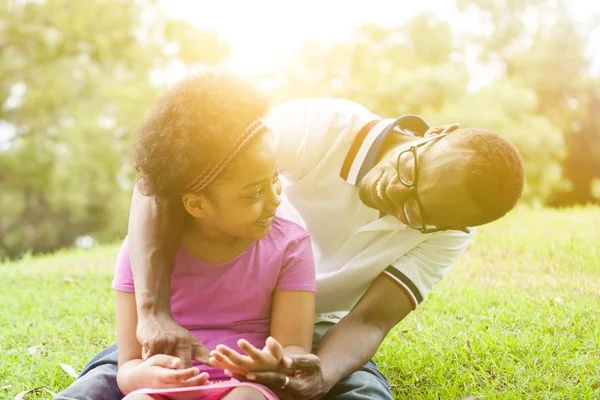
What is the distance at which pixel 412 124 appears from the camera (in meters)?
3.03

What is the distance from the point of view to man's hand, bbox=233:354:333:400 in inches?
84.4

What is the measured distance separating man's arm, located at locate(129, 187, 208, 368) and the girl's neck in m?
0.05

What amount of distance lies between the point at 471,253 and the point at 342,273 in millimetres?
2777

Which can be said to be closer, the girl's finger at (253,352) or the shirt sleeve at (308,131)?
the girl's finger at (253,352)

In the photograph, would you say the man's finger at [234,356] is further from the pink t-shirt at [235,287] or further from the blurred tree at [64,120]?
the blurred tree at [64,120]

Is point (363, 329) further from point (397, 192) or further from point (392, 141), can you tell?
point (392, 141)

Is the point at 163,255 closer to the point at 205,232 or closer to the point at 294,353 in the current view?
the point at 205,232

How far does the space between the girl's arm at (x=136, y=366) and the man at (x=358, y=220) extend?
7 centimetres

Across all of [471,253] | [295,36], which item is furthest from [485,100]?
[471,253]

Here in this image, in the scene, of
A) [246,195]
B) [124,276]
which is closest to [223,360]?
[246,195]

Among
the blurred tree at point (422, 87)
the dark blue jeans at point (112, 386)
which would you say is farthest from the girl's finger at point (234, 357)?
the blurred tree at point (422, 87)

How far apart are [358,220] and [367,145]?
34 cm

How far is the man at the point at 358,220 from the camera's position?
2371mm

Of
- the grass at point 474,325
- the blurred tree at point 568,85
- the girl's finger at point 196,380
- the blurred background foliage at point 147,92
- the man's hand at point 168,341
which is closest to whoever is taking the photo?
the girl's finger at point 196,380
